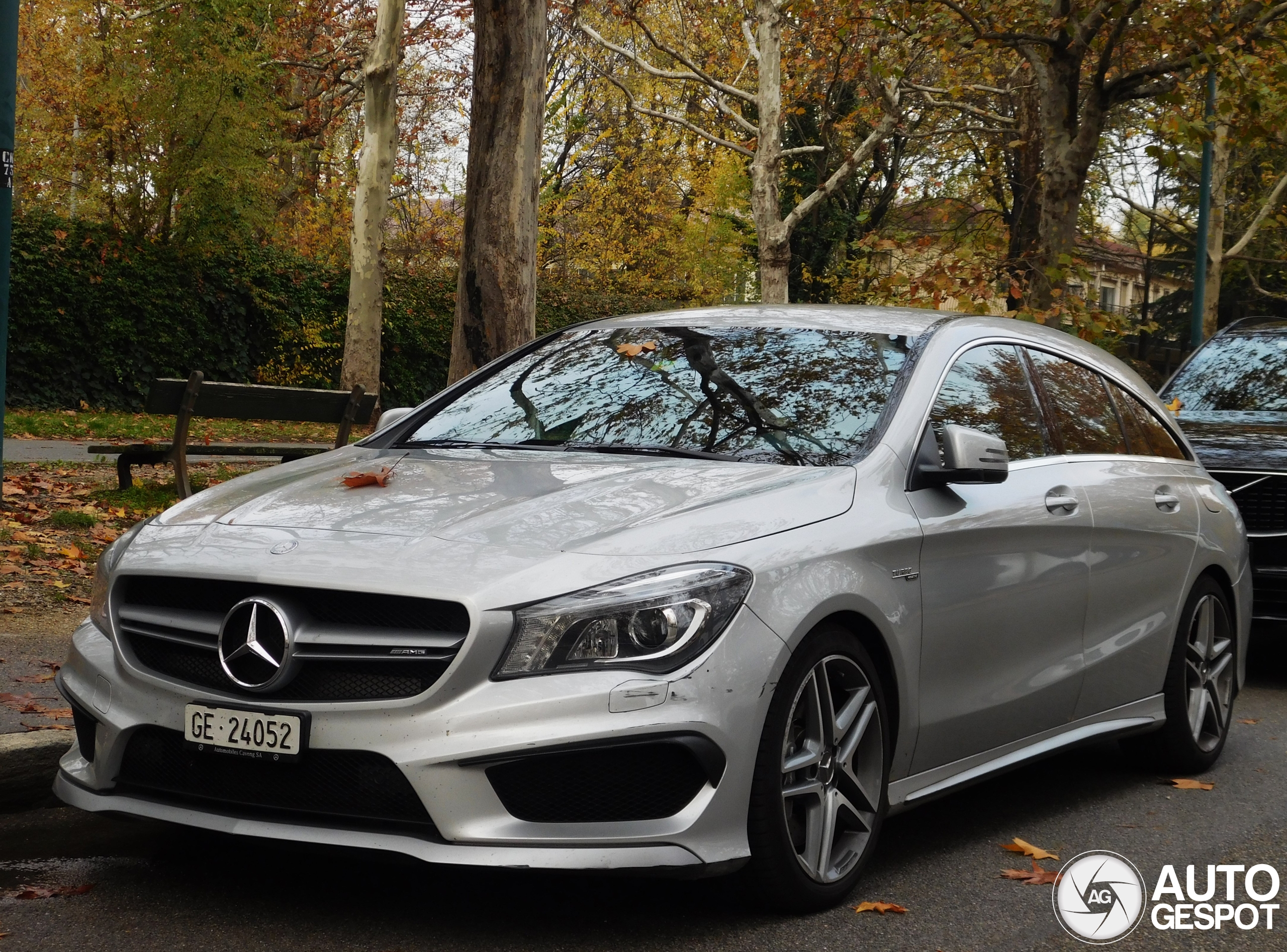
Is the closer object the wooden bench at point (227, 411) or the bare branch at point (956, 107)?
the wooden bench at point (227, 411)

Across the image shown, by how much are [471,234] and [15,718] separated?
5.68 metres

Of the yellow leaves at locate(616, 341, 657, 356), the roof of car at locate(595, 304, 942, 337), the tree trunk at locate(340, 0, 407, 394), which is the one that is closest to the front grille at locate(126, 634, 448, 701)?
the yellow leaves at locate(616, 341, 657, 356)

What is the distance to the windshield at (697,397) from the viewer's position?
15.3 feet

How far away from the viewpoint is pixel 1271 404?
9367mm

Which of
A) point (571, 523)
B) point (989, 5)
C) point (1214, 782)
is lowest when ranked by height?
point (1214, 782)

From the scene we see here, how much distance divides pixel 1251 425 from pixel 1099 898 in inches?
208

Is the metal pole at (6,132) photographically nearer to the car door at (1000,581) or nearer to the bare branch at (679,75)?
the car door at (1000,581)

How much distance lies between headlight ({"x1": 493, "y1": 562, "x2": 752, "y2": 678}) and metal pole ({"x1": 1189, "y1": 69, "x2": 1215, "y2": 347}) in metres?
22.0

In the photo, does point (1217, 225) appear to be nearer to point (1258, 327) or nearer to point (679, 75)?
point (679, 75)

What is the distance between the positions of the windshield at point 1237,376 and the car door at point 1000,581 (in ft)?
15.2

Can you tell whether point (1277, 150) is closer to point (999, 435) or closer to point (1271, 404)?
point (1271, 404)

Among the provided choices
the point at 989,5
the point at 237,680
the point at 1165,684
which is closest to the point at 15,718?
the point at 237,680

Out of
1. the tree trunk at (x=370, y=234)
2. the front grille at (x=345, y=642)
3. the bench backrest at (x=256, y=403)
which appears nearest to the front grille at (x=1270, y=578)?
the front grille at (x=345, y=642)

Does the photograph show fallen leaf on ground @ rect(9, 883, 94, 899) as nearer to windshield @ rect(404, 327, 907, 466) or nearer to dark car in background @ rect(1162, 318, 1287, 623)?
windshield @ rect(404, 327, 907, 466)
